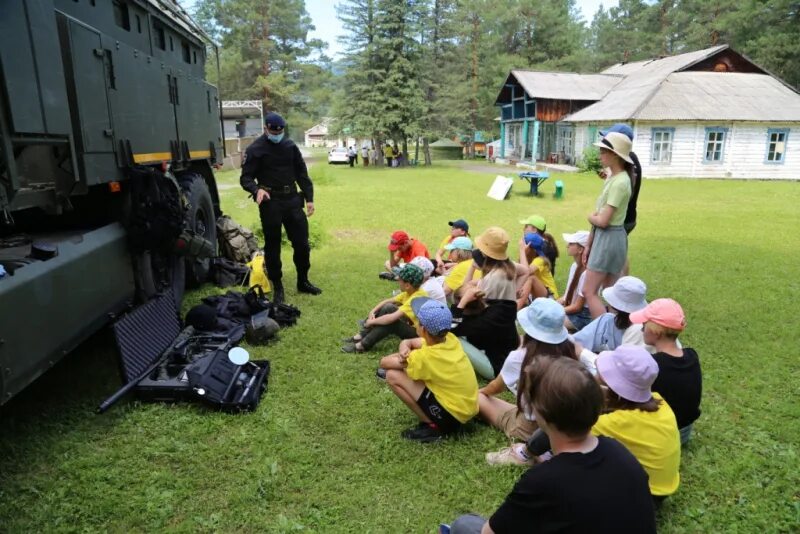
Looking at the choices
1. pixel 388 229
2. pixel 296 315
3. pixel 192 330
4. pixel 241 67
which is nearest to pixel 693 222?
pixel 388 229

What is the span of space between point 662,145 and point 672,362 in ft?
73.9

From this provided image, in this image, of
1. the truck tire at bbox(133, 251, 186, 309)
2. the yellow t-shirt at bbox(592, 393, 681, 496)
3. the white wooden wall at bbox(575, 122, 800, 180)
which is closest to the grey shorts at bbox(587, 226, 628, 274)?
the yellow t-shirt at bbox(592, 393, 681, 496)

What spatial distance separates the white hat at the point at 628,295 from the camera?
373cm

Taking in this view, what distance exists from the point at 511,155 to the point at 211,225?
29.5m

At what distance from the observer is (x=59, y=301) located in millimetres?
3145

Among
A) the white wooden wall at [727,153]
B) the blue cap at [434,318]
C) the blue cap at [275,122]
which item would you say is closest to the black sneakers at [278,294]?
the blue cap at [275,122]

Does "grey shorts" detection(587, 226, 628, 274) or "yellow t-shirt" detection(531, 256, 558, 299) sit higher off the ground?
"grey shorts" detection(587, 226, 628, 274)

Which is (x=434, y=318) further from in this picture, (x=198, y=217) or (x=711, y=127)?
(x=711, y=127)

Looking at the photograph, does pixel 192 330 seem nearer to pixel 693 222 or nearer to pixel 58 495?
pixel 58 495

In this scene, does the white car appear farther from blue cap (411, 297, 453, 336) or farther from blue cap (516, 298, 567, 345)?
blue cap (516, 298, 567, 345)

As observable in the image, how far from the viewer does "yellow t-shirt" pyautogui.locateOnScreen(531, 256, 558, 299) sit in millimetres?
5445

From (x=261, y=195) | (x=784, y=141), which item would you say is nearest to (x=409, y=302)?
(x=261, y=195)

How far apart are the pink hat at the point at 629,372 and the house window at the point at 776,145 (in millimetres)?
25165

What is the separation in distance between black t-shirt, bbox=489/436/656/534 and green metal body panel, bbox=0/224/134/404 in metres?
2.37
